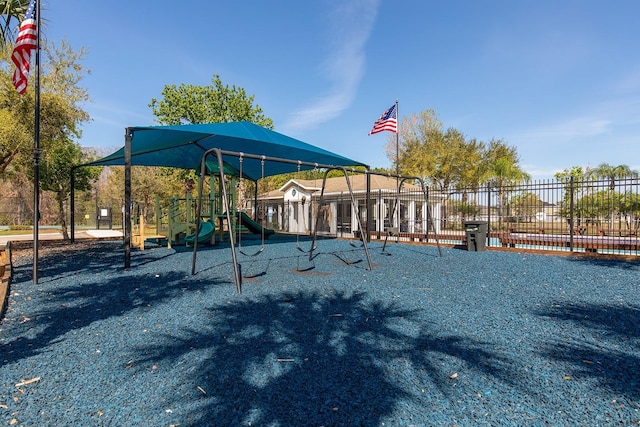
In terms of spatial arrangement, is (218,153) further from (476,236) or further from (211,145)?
(476,236)

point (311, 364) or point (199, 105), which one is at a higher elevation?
point (199, 105)

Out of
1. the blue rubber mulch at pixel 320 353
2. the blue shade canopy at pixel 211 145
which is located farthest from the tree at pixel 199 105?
the blue rubber mulch at pixel 320 353

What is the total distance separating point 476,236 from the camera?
36.5 ft

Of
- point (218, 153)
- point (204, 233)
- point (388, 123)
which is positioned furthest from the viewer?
point (388, 123)

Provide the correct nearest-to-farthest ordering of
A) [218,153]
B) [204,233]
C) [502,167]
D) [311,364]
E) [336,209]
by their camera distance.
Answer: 1. [311,364]
2. [218,153]
3. [204,233]
4. [336,209]
5. [502,167]

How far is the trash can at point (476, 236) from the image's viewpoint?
11133 millimetres

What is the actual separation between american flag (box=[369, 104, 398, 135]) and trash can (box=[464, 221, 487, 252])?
609cm

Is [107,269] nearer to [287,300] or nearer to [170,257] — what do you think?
[170,257]

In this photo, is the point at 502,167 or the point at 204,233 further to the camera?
the point at 502,167

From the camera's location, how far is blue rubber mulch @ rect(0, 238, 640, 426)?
214 cm

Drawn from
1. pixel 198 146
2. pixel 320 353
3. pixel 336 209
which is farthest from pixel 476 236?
pixel 336 209

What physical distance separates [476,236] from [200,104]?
67.5 feet

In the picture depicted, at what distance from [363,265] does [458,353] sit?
500 centimetres

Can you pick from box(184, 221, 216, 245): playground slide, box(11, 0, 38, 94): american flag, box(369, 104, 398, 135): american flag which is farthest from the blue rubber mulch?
box(369, 104, 398, 135): american flag
